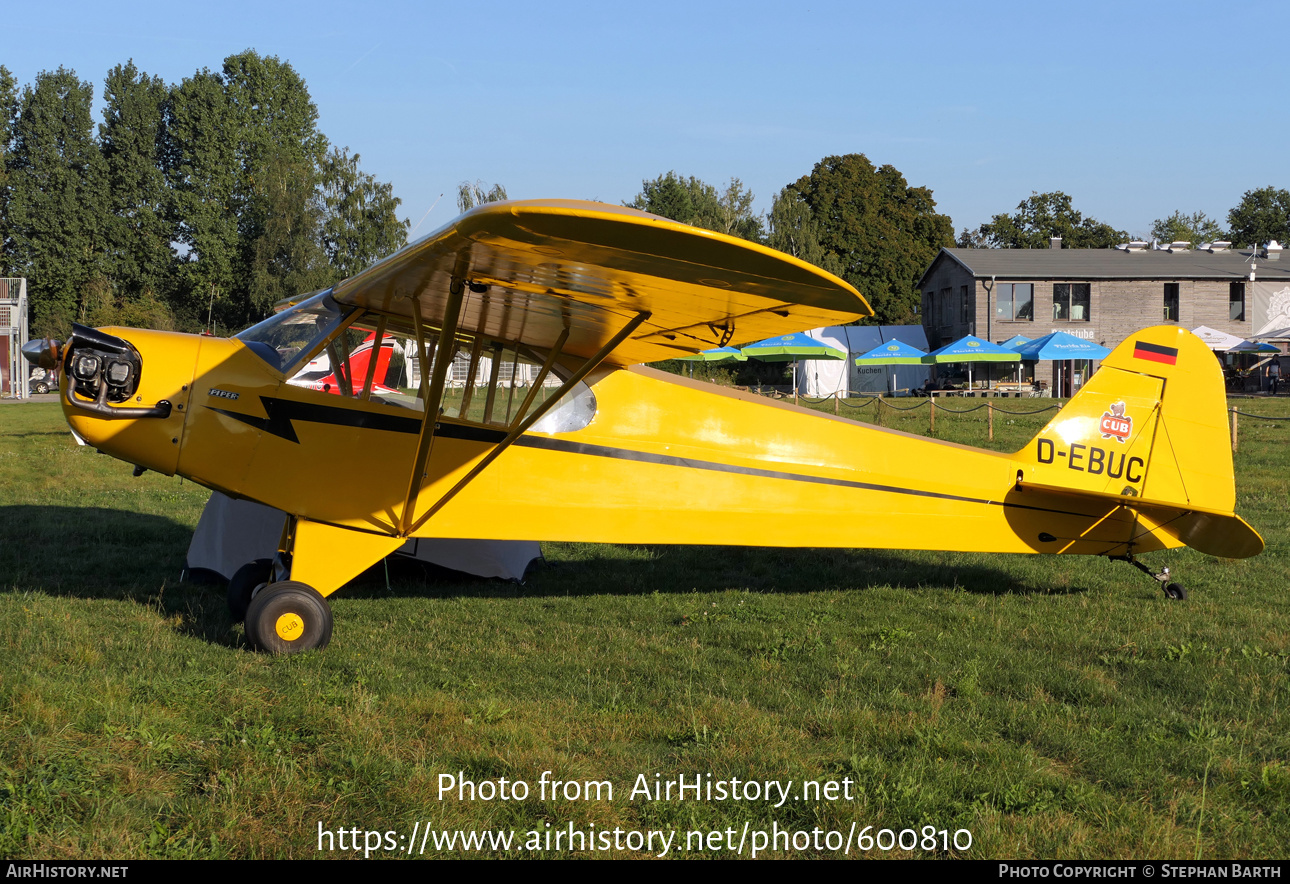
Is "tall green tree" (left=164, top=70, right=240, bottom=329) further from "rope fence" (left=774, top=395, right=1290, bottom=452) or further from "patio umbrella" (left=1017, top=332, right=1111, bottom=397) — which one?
"patio umbrella" (left=1017, top=332, right=1111, bottom=397)

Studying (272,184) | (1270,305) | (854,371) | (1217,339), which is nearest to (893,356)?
(854,371)

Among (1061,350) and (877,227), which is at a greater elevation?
(877,227)

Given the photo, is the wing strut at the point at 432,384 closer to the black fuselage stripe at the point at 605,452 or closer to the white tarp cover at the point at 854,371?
the black fuselage stripe at the point at 605,452

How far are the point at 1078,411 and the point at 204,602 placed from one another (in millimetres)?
6824

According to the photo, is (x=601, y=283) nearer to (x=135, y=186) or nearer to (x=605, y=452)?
(x=605, y=452)

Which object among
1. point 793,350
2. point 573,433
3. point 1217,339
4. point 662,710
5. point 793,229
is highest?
point 793,229

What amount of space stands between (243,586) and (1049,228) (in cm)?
7774

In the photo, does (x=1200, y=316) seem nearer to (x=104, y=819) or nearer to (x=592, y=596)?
(x=592, y=596)

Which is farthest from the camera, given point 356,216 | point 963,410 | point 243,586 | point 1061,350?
point 356,216

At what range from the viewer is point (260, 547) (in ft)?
24.2

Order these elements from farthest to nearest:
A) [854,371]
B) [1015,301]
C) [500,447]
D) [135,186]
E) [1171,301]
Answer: [135,186] < [1171,301] < [1015,301] < [854,371] < [500,447]

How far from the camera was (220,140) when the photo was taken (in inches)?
2494

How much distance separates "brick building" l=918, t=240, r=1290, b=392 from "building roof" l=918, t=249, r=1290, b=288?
0.15 ft
